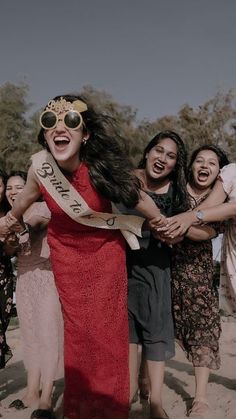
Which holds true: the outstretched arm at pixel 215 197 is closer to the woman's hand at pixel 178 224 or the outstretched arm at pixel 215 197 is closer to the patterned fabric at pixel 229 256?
the patterned fabric at pixel 229 256

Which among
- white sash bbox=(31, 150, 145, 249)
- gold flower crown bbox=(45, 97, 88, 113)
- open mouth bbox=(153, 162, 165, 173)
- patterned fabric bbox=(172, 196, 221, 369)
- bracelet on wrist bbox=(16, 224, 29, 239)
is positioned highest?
gold flower crown bbox=(45, 97, 88, 113)

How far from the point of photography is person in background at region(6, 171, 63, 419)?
4000 mm

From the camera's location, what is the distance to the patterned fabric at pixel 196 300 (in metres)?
3.93

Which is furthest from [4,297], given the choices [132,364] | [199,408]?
[199,408]

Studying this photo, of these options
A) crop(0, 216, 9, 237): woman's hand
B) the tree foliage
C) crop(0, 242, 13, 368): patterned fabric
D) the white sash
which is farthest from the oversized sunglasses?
the tree foliage

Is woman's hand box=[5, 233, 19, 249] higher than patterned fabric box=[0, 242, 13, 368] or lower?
higher

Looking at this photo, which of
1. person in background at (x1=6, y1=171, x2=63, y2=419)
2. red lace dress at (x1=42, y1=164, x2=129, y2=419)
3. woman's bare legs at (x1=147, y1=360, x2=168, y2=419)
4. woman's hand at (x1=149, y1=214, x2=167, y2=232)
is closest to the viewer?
red lace dress at (x1=42, y1=164, x2=129, y2=419)

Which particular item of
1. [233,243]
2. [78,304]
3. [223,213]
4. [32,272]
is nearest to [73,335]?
[78,304]

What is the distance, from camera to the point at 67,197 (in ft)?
10.00

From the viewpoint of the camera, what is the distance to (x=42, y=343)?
4.05 metres

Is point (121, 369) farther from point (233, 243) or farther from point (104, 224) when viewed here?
point (233, 243)

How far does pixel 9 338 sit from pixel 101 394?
15.7 feet

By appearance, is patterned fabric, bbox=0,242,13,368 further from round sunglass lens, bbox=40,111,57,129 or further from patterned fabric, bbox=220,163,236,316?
patterned fabric, bbox=220,163,236,316

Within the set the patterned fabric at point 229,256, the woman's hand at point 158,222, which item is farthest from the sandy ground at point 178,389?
the woman's hand at point 158,222
